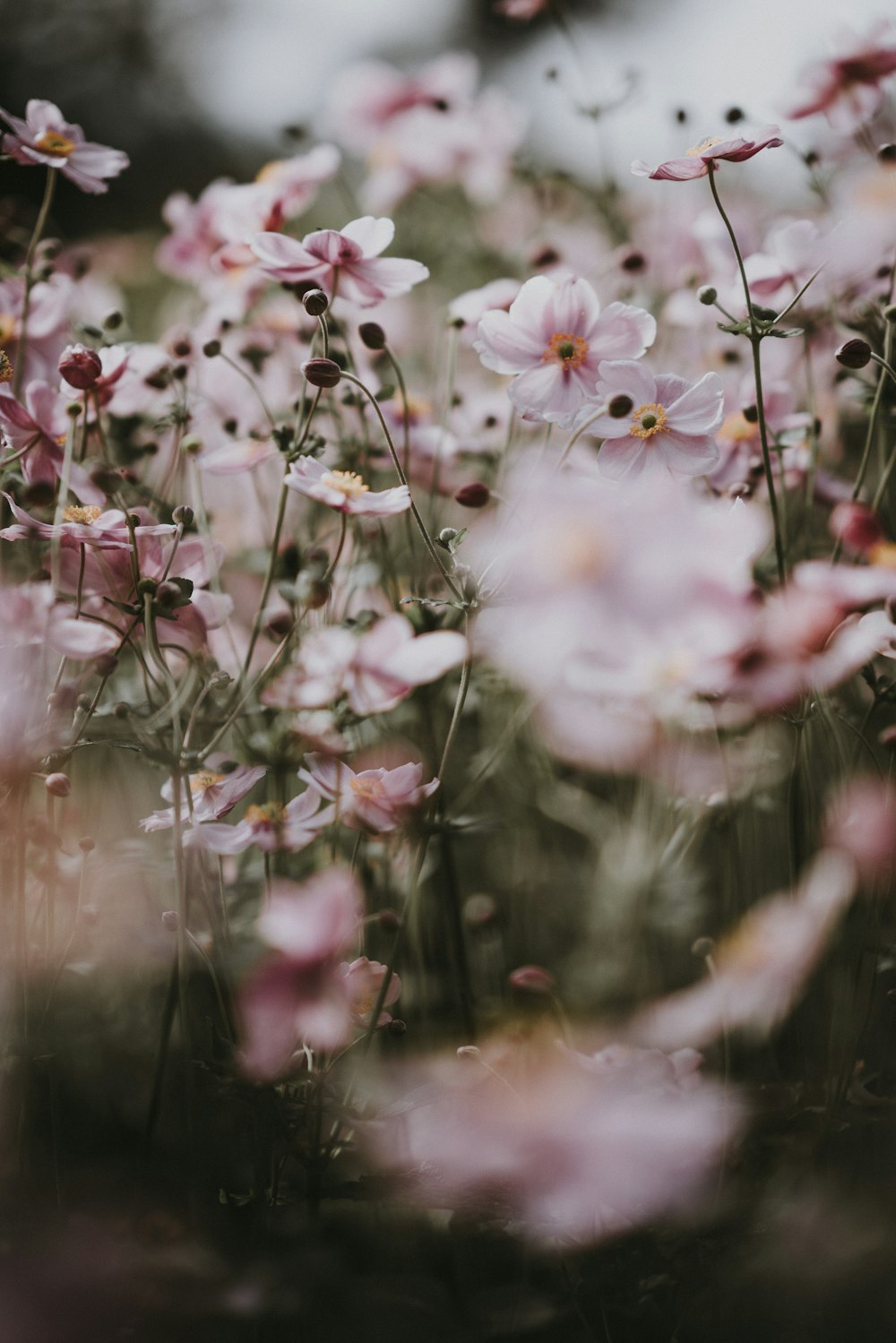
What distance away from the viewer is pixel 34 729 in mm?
503

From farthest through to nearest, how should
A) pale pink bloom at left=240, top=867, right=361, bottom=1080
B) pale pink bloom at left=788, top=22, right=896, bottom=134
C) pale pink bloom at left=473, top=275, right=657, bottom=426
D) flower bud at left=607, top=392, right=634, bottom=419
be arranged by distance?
pale pink bloom at left=788, top=22, right=896, bottom=134, pale pink bloom at left=473, top=275, right=657, bottom=426, flower bud at left=607, top=392, right=634, bottom=419, pale pink bloom at left=240, top=867, right=361, bottom=1080

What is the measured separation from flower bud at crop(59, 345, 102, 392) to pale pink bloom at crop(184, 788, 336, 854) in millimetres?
239

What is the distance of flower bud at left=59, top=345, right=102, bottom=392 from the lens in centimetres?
54

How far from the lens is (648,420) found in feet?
1.61

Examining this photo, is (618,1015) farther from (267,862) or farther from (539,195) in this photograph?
(539,195)

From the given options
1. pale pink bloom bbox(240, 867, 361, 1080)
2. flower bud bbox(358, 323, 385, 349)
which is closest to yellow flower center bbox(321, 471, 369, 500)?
flower bud bbox(358, 323, 385, 349)

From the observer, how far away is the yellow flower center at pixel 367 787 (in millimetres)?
482

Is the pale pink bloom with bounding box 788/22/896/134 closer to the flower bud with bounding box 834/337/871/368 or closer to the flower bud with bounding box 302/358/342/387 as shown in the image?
the flower bud with bounding box 834/337/871/368

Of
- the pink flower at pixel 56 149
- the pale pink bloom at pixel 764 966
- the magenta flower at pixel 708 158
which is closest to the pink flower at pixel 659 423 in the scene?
the magenta flower at pixel 708 158

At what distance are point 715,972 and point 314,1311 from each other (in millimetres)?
237

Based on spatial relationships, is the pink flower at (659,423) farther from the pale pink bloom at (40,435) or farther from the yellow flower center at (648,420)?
the pale pink bloom at (40,435)

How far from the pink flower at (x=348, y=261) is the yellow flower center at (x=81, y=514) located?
161 millimetres

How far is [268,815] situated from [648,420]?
0.85 ft

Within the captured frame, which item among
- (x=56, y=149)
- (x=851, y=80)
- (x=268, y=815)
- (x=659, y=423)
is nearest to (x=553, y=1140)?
(x=268, y=815)
